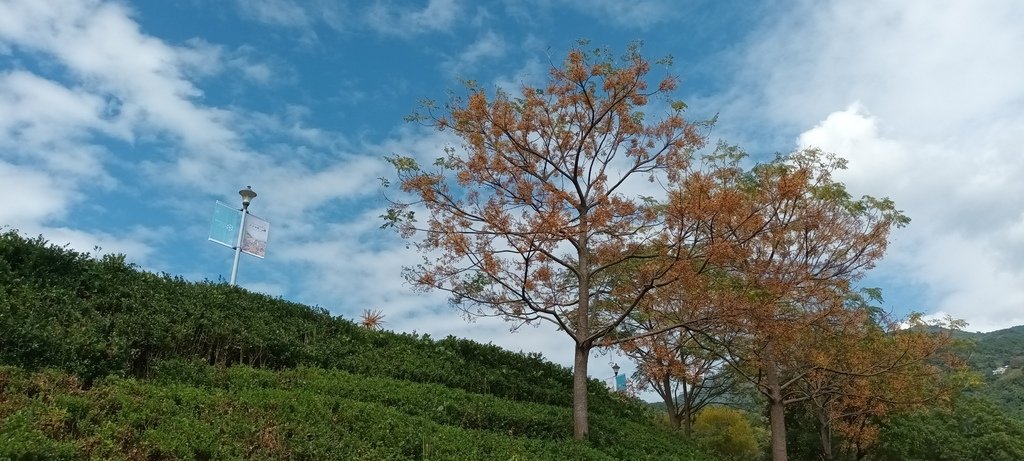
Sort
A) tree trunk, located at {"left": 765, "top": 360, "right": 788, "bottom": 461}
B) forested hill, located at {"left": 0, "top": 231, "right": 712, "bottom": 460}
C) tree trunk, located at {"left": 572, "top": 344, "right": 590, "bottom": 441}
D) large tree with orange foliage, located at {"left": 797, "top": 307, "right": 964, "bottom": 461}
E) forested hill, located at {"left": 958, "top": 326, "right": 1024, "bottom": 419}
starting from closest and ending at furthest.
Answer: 1. forested hill, located at {"left": 0, "top": 231, "right": 712, "bottom": 460}
2. tree trunk, located at {"left": 572, "top": 344, "right": 590, "bottom": 441}
3. large tree with orange foliage, located at {"left": 797, "top": 307, "right": 964, "bottom": 461}
4. tree trunk, located at {"left": 765, "top": 360, "right": 788, "bottom": 461}
5. forested hill, located at {"left": 958, "top": 326, "right": 1024, "bottom": 419}

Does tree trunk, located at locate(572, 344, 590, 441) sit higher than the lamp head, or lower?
lower

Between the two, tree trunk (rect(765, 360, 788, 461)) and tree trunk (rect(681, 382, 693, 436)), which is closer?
tree trunk (rect(765, 360, 788, 461))

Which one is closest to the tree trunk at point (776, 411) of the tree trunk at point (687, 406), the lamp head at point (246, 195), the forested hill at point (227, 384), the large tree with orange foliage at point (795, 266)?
the large tree with orange foliage at point (795, 266)

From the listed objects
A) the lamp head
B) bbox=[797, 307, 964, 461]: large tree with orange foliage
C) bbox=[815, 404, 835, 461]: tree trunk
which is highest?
the lamp head

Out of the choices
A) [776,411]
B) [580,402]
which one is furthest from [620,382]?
[580,402]

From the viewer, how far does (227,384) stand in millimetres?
7516

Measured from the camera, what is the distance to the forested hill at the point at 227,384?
5395mm

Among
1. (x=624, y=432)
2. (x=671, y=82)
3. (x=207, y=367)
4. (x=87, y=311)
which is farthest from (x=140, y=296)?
(x=671, y=82)

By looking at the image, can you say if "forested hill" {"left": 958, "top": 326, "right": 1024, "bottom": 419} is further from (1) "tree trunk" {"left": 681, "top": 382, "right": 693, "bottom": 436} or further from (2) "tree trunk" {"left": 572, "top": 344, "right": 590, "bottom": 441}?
(2) "tree trunk" {"left": 572, "top": 344, "right": 590, "bottom": 441}

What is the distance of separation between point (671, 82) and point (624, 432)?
576 centimetres

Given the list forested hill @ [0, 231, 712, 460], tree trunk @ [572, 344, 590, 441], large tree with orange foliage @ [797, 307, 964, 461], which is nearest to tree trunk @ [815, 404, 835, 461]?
large tree with orange foliage @ [797, 307, 964, 461]

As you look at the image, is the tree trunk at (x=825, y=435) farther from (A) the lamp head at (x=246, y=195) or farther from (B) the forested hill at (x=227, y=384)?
(A) the lamp head at (x=246, y=195)

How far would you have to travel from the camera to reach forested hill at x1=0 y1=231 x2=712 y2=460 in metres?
5.39

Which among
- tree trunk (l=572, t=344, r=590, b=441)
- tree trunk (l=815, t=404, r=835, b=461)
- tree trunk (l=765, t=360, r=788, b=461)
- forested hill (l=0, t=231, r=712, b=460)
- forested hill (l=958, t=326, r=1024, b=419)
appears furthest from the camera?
forested hill (l=958, t=326, r=1024, b=419)
